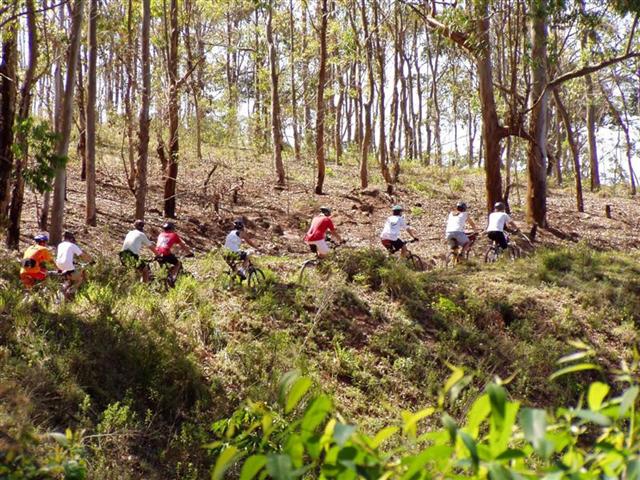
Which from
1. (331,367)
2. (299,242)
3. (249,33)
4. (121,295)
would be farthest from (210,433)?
(249,33)

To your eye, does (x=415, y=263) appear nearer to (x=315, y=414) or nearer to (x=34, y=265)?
(x=34, y=265)

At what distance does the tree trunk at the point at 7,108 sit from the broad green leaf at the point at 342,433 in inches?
453

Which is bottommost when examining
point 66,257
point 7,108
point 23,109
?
point 66,257

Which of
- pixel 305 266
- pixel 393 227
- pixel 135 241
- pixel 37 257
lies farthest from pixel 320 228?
pixel 37 257

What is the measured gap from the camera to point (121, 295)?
454 inches

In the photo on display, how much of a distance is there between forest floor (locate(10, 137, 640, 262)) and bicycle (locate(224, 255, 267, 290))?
16.2ft

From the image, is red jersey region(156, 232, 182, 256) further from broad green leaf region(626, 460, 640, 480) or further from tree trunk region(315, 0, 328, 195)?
broad green leaf region(626, 460, 640, 480)

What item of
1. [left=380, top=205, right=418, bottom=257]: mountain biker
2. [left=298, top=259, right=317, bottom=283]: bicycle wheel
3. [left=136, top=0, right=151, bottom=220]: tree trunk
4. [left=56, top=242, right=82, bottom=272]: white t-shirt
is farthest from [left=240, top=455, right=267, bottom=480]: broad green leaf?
[left=136, top=0, right=151, bottom=220]: tree trunk

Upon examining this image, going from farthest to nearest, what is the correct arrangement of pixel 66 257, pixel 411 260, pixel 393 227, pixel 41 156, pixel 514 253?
pixel 514 253
pixel 411 260
pixel 393 227
pixel 66 257
pixel 41 156

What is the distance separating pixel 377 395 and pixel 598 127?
4230 cm

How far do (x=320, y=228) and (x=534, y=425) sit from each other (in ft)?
39.6

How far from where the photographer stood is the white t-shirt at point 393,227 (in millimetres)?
14648

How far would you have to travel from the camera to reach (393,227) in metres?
14.8

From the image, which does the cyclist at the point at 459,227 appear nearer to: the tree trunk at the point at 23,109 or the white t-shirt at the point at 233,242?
the white t-shirt at the point at 233,242
